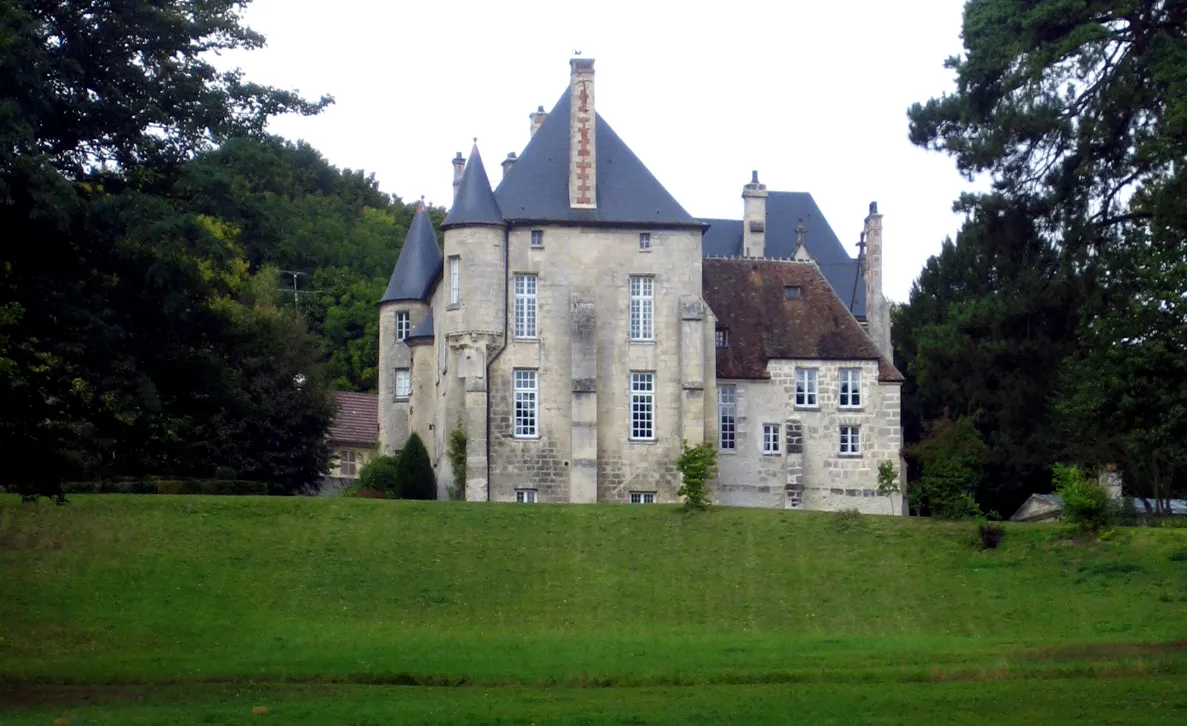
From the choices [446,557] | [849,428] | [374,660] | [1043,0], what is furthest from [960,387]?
[374,660]

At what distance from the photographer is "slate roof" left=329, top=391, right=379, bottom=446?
68500 millimetres

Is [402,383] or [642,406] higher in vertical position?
[402,383]

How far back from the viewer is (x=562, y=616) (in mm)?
34906

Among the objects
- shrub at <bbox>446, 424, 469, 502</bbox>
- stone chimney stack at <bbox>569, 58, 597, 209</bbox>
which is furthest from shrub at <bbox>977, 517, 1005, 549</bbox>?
stone chimney stack at <bbox>569, 58, 597, 209</bbox>

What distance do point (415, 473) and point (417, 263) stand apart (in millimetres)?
10803

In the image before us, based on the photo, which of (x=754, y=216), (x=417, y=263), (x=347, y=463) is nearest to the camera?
(x=417, y=263)

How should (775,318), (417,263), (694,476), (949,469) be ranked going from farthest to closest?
(417,263) → (775,318) → (694,476) → (949,469)

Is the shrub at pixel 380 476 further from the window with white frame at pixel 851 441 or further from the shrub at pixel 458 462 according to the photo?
the window with white frame at pixel 851 441

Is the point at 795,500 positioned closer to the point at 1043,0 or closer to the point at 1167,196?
the point at 1043,0

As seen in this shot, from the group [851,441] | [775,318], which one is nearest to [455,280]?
[775,318]

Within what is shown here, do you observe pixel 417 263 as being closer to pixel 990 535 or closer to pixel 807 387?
pixel 807 387

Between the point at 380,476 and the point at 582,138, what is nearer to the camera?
the point at 582,138

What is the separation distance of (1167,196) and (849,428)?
79.6 ft

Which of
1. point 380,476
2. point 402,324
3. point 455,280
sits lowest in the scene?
point 380,476
